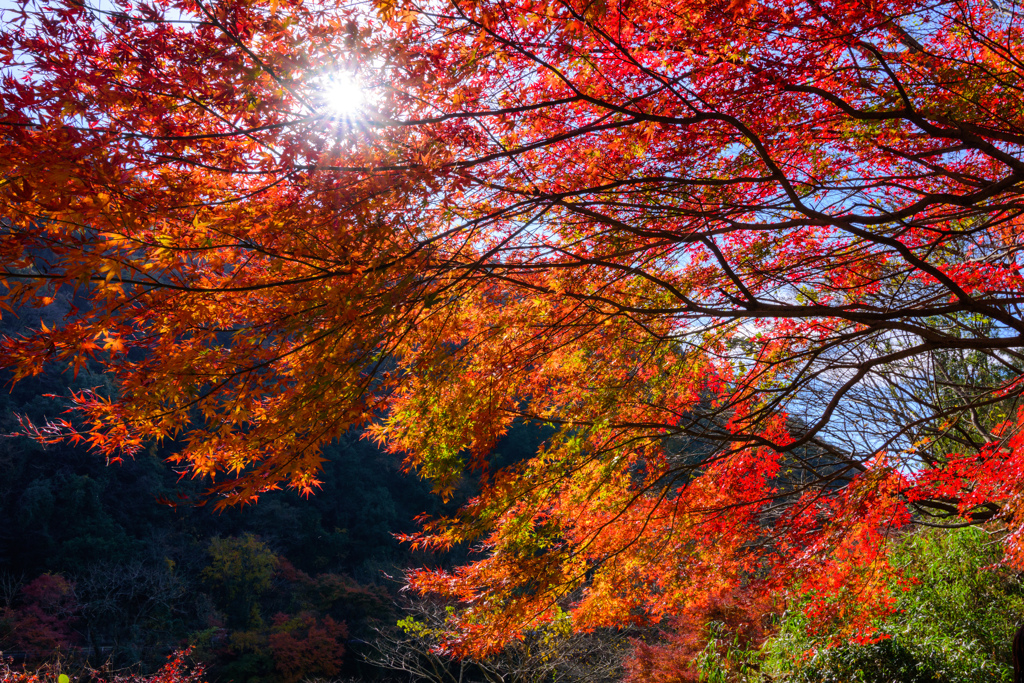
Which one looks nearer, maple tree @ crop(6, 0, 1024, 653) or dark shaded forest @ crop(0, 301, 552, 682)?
maple tree @ crop(6, 0, 1024, 653)

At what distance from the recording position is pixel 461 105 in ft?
8.49

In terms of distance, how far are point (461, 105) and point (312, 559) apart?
16.8 metres

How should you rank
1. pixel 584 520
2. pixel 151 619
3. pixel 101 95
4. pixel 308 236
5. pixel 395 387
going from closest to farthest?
pixel 101 95 → pixel 308 236 → pixel 395 387 → pixel 584 520 → pixel 151 619

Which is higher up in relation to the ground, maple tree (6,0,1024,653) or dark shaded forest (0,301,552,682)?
maple tree (6,0,1024,653)

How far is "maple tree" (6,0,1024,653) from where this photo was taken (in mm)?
2193

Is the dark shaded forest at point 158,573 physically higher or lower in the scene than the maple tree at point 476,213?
lower

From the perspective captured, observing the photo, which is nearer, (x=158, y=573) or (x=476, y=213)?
(x=476, y=213)

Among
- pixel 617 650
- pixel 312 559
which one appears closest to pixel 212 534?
pixel 312 559

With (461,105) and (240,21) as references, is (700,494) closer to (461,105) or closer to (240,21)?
(461,105)

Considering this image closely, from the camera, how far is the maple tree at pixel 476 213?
2193 millimetres

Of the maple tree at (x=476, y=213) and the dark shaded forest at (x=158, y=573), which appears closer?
the maple tree at (x=476, y=213)

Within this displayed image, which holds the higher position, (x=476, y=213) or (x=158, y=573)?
(x=476, y=213)

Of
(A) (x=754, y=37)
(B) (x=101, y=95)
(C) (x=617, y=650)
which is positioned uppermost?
(A) (x=754, y=37)

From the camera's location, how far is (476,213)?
10.6 feet
